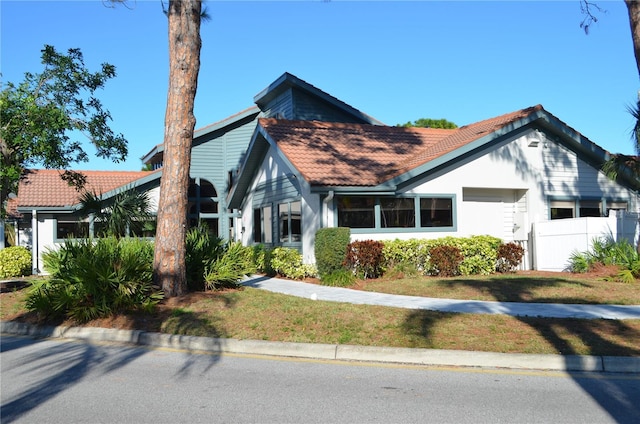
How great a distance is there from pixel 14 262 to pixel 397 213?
14854 millimetres

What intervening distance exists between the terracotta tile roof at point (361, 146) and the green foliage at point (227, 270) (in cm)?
325

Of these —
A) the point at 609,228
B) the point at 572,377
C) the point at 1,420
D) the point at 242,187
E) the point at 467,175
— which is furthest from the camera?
the point at 242,187

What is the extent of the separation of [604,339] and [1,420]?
738cm

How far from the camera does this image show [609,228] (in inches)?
630


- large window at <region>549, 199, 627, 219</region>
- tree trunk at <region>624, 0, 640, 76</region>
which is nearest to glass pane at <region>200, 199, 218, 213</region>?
large window at <region>549, 199, 627, 219</region>

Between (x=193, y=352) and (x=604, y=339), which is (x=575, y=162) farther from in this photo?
(x=193, y=352)

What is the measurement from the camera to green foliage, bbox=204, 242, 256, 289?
1286 cm

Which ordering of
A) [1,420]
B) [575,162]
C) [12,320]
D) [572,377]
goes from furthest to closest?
1. [575,162]
2. [12,320]
3. [572,377]
4. [1,420]

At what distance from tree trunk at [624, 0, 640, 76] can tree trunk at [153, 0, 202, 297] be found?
9.77 metres

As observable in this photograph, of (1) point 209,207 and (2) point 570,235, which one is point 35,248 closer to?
(1) point 209,207

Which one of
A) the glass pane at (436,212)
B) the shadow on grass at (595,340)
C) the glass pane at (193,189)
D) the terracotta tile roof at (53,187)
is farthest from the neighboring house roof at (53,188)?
the shadow on grass at (595,340)

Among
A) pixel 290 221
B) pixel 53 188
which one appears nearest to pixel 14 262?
pixel 53 188

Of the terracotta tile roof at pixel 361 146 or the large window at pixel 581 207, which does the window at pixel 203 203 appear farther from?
the large window at pixel 581 207

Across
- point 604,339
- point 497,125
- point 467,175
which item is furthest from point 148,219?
point 604,339
